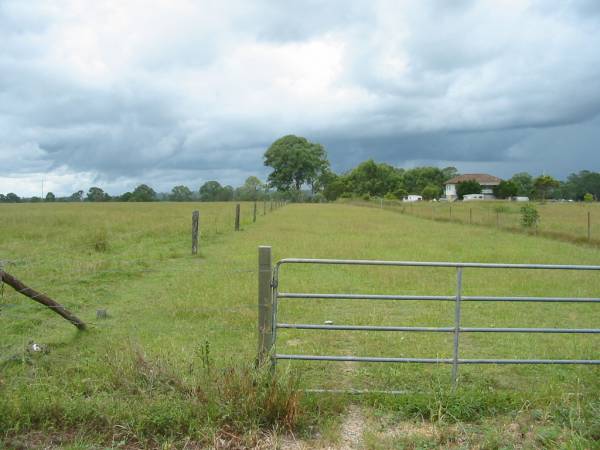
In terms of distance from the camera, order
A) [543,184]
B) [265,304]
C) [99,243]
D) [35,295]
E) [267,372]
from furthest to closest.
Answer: [543,184] → [99,243] → [35,295] → [265,304] → [267,372]

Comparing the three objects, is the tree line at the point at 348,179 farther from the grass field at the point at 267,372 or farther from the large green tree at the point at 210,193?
the grass field at the point at 267,372

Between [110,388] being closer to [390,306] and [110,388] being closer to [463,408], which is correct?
[463,408]

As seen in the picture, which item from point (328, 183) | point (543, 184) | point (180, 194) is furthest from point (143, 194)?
point (543, 184)

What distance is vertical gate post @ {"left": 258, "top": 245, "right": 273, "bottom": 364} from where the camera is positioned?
5.52 meters

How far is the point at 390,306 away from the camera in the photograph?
10453 mm

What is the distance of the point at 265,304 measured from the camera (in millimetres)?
5551

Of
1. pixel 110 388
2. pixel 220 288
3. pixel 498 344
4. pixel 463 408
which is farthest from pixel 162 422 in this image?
pixel 220 288

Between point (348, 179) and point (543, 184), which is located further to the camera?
point (348, 179)

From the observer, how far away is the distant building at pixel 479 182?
133 m

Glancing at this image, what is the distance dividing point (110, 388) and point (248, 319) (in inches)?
142

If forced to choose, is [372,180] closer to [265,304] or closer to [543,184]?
[543,184]

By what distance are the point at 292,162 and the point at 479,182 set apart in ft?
147

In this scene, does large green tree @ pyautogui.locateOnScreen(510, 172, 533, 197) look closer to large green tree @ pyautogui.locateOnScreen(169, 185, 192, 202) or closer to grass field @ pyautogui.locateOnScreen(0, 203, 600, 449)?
large green tree @ pyautogui.locateOnScreen(169, 185, 192, 202)

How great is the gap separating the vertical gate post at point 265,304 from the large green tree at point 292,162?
124 meters
